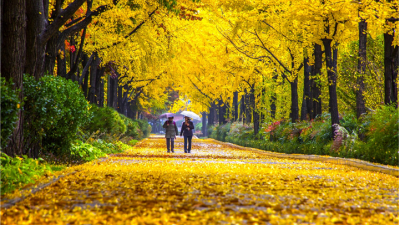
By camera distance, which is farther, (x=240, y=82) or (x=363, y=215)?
(x=240, y=82)

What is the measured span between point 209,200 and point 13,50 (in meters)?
5.73

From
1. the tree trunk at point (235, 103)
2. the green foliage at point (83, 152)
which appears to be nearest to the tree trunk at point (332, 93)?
the green foliage at point (83, 152)

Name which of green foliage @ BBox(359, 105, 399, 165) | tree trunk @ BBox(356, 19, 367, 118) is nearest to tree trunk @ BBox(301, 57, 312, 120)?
tree trunk @ BBox(356, 19, 367, 118)

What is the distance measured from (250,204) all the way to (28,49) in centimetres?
738

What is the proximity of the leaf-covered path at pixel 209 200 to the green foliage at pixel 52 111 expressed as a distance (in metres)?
1.88

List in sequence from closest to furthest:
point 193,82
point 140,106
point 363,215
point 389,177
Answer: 1. point 363,215
2. point 389,177
3. point 193,82
4. point 140,106

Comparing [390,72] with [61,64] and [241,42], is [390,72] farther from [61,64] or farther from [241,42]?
[61,64]

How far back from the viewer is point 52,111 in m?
10.2

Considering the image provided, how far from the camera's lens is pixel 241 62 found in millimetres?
27016

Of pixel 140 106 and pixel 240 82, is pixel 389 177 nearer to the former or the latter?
pixel 240 82

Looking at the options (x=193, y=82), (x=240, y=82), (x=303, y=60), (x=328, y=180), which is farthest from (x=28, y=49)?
(x=193, y=82)

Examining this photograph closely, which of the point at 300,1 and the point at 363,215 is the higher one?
the point at 300,1

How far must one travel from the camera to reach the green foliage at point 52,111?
394 inches

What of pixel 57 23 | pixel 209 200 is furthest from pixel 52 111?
pixel 209 200
